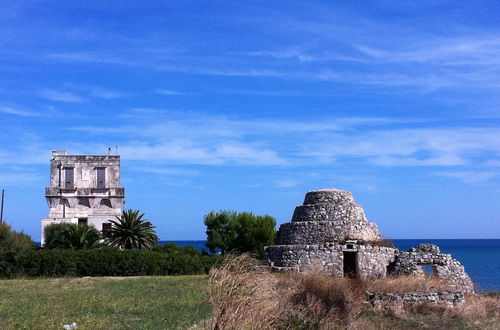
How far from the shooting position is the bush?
34031mm

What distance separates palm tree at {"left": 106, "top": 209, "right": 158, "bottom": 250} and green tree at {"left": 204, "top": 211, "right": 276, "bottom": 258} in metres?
8.15

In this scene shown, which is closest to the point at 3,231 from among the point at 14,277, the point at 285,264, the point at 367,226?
the point at 14,277

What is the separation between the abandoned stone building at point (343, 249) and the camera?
2916cm

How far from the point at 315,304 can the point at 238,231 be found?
34342 mm

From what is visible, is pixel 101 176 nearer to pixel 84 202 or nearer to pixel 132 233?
pixel 84 202

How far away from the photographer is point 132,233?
4544cm

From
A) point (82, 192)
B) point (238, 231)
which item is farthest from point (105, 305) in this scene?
point (82, 192)

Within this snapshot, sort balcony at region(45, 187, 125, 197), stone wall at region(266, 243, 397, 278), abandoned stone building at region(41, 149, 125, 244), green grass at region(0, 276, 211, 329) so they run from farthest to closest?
1. abandoned stone building at region(41, 149, 125, 244)
2. balcony at region(45, 187, 125, 197)
3. stone wall at region(266, 243, 397, 278)
4. green grass at region(0, 276, 211, 329)

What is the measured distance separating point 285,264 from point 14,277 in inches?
574

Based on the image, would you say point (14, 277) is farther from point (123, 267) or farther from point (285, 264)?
point (285, 264)

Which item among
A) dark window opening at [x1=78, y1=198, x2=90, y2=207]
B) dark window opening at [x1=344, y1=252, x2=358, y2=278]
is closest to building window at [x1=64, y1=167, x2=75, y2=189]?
dark window opening at [x1=78, y1=198, x2=90, y2=207]

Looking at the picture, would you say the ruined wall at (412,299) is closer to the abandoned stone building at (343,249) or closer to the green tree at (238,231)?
the abandoned stone building at (343,249)

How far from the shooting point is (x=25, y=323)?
15.1 m

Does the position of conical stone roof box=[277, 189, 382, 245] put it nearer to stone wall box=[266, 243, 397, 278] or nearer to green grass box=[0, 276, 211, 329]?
stone wall box=[266, 243, 397, 278]
